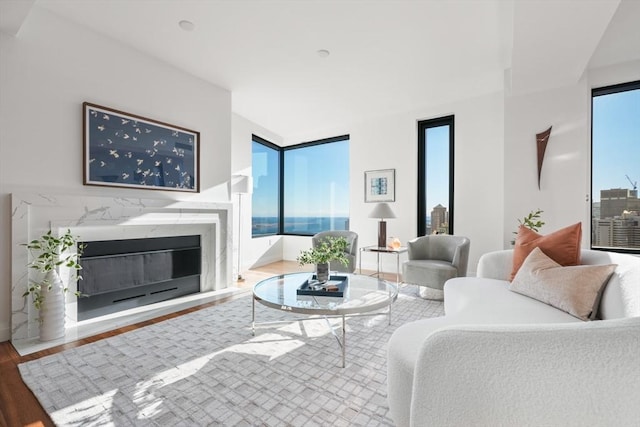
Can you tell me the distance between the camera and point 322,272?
2678 mm

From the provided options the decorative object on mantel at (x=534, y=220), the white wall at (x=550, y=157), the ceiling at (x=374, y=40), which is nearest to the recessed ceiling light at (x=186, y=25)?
the ceiling at (x=374, y=40)

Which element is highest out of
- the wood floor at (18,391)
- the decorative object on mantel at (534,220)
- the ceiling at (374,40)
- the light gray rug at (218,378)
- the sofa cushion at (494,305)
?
the ceiling at (374,40)

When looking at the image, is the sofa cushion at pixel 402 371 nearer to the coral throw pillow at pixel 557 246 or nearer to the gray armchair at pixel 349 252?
the coral throw pillow at pixel 557 246

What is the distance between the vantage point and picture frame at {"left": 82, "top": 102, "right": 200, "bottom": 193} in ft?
9.52

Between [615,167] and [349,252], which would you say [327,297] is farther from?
[615,167]

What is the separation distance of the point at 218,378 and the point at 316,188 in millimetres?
4666

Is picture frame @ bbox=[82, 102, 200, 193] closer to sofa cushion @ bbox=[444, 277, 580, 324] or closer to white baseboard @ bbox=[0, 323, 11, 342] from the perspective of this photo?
white baseboard @ bbox=[0, 323, 11, 342]

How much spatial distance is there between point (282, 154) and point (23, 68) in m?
4.37

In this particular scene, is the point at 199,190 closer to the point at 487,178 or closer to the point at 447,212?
the point at 447,212

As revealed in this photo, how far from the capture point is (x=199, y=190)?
12.6 feet

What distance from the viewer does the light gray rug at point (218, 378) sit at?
5.02 feet

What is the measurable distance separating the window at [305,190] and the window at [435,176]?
1.47 meters

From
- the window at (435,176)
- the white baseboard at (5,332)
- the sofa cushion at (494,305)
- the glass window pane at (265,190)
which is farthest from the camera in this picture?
the glass window pane at (265,190)

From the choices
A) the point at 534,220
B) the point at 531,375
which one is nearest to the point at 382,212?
the point at 534,220
